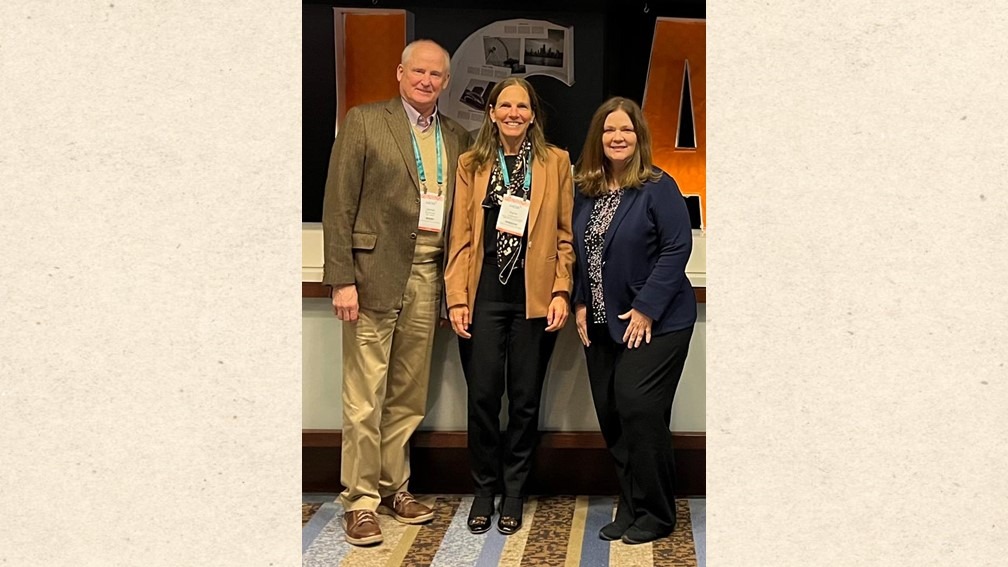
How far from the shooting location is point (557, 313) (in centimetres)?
352

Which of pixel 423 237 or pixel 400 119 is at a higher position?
pixel 400 119

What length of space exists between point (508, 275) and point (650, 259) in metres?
0.47

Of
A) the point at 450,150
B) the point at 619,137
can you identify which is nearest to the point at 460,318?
the point at 450,150

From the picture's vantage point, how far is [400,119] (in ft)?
11.5

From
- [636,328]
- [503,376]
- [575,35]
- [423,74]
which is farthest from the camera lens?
[575,35]

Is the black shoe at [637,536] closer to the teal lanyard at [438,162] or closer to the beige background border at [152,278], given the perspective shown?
the teal lanyard at [438,162]

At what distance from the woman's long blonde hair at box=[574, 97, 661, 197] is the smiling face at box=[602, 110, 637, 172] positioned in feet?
0.05

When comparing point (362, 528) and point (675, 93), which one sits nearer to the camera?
point (362, 528)

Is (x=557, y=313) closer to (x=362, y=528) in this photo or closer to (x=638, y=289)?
(x=638, y=289)

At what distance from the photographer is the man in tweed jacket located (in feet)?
11.3
